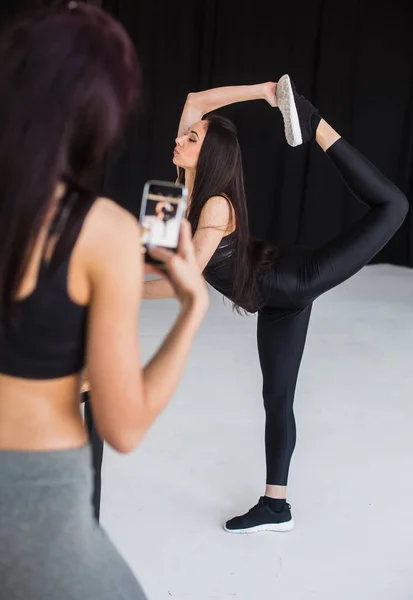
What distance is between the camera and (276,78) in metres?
5.55

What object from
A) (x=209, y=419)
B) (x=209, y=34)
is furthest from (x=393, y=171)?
(x=209, y=419)

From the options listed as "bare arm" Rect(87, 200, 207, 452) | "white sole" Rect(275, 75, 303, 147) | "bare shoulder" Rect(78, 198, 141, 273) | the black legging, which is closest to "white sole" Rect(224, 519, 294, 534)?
the black legging

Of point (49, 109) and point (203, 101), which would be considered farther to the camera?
point (203, 101)

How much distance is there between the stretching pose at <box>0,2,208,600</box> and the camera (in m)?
0.70

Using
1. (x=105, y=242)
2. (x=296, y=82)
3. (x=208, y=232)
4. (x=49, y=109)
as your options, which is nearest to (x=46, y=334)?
(x=105, y=242)

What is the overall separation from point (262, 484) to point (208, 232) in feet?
2.97

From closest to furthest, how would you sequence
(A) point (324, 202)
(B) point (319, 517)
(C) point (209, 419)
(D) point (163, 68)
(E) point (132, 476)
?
1. (B) point (319, 517)
2. (E) point (132, 476)
3. (C) point (209, 419)
4. (D) point (163, 68)
5. (A) point (324, 202)

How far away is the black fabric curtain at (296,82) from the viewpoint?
17.5 feet

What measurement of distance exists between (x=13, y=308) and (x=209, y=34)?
16.5 ft

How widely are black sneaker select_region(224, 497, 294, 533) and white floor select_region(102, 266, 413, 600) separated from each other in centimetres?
2

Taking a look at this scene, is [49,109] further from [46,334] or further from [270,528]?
[270,528]

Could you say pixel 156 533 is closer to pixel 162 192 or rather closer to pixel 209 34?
pixel 162 192

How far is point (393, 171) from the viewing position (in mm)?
5926

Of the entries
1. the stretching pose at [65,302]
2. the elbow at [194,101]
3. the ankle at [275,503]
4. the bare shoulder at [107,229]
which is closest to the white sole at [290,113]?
the elbow at [194,101]
